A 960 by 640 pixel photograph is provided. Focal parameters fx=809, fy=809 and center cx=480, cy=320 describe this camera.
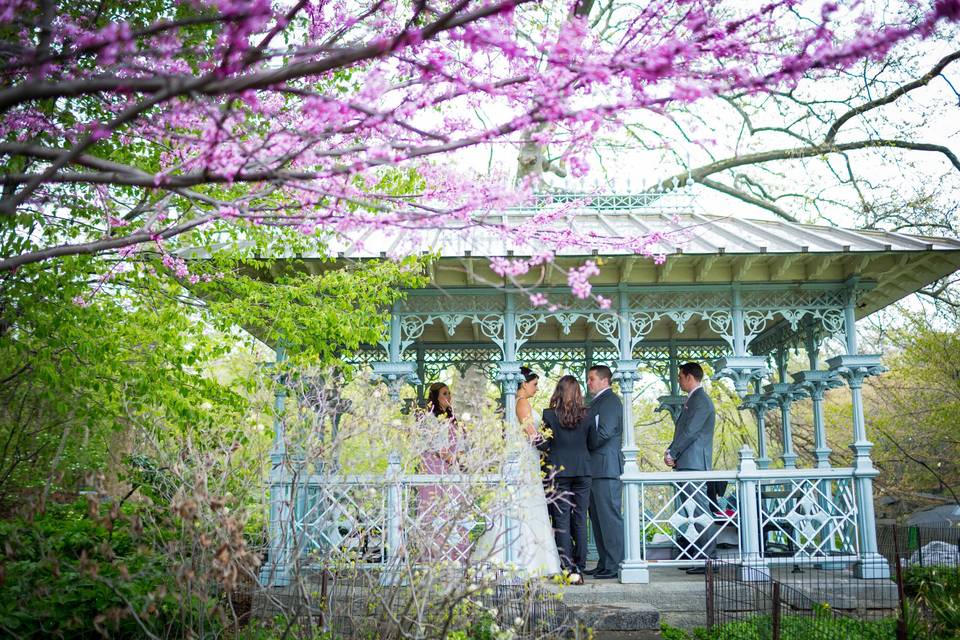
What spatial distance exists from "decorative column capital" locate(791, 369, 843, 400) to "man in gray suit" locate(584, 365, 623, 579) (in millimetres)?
2770

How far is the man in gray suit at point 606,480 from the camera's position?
835 cm

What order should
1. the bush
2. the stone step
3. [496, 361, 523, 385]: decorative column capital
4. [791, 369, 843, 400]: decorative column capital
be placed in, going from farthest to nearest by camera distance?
[791, 369, 843, 400]: decorative column capital
[496, 361, 523, 385]: decorative column capital
the stone step
the bush

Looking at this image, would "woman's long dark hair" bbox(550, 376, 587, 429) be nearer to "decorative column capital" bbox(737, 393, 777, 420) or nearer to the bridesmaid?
the bridesmaid

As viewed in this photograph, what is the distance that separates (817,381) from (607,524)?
333 centimetres

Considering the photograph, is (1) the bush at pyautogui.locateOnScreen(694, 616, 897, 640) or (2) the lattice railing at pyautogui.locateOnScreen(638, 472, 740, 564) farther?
(2) the lattice railing at pyautogui.locateOnScreen(638, 472, 740, 564)

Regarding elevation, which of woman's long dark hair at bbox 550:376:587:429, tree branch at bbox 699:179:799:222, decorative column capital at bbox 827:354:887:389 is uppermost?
tree branch at bbox 699:179:799:222

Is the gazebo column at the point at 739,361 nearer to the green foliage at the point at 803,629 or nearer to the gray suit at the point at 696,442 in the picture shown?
the gray suit at the point at 696,442

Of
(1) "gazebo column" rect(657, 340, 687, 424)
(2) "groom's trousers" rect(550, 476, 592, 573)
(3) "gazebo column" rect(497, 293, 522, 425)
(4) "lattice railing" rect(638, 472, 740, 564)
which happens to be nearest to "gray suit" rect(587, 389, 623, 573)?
(2) "groom's trousers" rect(550, 476, 592, 573)

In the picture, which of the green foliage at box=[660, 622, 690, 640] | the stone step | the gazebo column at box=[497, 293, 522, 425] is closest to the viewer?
the green foliage at box=[660, 622, 690, 640]

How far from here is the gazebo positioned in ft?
27.5

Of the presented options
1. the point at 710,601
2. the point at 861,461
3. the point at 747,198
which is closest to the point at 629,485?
the point at 710,601

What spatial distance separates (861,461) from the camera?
28.0ft

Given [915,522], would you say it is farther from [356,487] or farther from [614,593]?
[356,487]

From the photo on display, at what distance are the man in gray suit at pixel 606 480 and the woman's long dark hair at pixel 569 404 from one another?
0.49ft
